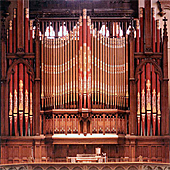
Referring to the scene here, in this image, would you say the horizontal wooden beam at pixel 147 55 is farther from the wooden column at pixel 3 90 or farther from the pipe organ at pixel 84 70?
the wooden column at pixel 3 90

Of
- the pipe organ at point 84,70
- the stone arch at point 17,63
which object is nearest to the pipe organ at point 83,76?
the pipe organ at point 84,70

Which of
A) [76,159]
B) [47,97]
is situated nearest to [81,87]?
[47,97]

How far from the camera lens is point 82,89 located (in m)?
17.8

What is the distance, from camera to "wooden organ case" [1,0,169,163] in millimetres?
17688

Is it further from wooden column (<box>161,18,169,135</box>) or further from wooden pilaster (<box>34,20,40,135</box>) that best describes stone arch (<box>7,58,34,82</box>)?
wooden column (<box>161,18,169,135</box>)

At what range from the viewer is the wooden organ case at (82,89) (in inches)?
696

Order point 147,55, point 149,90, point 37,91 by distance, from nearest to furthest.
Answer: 1. point 37,91
2. point 149,90
3. point 147,55

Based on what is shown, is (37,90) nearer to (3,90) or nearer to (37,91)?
(37,91)

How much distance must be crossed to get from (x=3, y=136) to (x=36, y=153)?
1.22m

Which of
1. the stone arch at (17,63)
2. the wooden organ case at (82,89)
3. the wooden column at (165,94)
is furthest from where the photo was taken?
the stone arch at (17,63)

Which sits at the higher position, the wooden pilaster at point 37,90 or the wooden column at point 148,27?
the wooden column at point 148,27

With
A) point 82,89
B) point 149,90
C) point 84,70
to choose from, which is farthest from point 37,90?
point 149,90

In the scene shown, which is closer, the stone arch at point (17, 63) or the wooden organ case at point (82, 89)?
the wooden organ case at point (82, 89)

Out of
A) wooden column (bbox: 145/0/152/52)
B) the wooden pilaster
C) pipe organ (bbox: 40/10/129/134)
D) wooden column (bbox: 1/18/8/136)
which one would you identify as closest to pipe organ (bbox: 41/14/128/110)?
pipe organ (bbox: 40/10/129/134)
